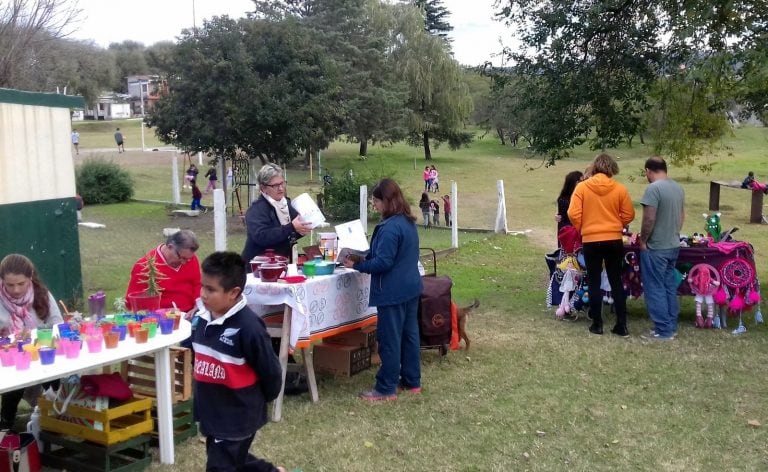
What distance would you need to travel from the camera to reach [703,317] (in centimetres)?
819

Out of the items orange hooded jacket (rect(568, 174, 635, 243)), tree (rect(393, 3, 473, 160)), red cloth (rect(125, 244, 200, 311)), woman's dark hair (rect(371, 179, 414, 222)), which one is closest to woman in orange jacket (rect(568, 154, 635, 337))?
orange hooded jacket (rect(568, 174, 635, 243))

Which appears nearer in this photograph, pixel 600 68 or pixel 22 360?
pixel 22 360

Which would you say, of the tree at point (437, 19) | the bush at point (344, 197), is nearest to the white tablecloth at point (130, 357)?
the bush at point (344, 197)

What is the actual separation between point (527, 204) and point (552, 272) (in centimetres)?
1540

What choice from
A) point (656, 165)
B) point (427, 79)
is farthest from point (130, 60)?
point (656, 165)

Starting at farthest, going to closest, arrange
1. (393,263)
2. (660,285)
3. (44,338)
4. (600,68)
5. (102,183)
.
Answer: (102,183)
(600,68)
(660,285)
(393,263)
(44,338)

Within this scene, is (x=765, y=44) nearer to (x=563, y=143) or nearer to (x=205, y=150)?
(x=563, y=143)

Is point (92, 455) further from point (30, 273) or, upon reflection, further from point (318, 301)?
point (318, 301)

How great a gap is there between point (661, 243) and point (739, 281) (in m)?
0.99

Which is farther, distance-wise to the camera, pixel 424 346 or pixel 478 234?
pixel 478 234

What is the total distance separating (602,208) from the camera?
754 centimetres

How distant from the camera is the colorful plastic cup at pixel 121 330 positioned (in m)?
4.45

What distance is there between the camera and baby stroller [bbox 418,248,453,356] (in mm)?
6562

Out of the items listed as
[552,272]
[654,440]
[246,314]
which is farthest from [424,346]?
[246,314]
